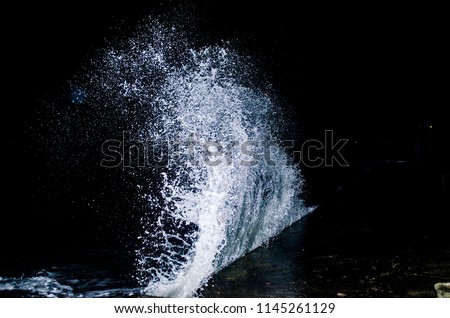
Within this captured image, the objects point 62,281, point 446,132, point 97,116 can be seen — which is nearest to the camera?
point 62,281

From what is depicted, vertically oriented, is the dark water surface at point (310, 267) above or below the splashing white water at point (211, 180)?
below

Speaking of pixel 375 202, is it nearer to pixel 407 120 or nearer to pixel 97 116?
pixel 97 116

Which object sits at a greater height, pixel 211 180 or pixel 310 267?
pixel 211 180

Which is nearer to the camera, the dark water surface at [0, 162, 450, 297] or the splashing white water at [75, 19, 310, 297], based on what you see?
the dark water surface at [0, 162, 450, 297]

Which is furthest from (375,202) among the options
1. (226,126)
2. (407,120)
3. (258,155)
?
(407,120)

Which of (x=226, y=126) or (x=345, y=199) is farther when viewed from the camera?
(x=345, y=199)

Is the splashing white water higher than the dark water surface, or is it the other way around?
the splashing white water

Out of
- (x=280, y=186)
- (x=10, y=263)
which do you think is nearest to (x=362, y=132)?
(x=280, y=186)

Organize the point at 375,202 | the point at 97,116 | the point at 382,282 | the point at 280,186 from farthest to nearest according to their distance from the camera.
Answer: the point at 97,116 → the point at 375,202 → the point at 280,186 → the point at 382,282

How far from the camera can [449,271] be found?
165 inches

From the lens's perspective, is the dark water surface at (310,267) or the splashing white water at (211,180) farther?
the splashing white water at (211,180)

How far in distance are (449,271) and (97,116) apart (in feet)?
42.0
